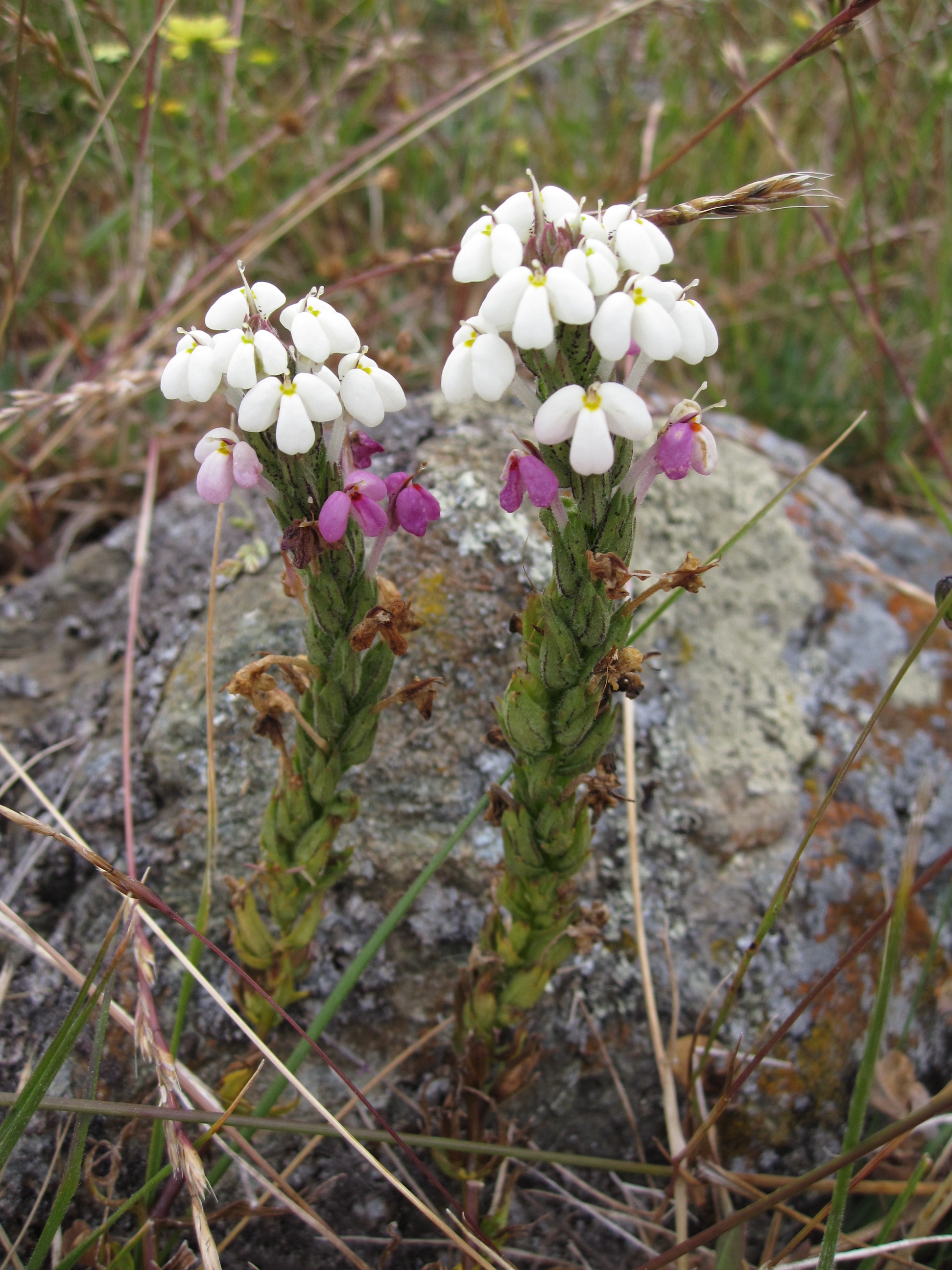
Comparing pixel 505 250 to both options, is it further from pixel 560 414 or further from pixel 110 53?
pixel 110 53

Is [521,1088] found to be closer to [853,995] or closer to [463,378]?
[853,995]

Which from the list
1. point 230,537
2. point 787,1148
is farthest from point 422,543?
point 787,1148

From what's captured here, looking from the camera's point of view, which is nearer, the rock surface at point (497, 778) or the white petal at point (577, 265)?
the white petal at point (577, 265)

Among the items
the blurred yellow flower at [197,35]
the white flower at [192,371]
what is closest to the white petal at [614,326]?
the white flower at [192,371]

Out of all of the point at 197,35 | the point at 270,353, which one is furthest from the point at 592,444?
the point at 197,35

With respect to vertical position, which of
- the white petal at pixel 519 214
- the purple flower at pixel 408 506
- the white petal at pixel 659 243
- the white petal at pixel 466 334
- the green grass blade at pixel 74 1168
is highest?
the white petal at pixel 519 214

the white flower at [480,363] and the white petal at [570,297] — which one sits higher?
the white petal at [570,297]

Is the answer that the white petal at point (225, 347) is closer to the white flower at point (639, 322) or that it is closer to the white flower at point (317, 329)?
the white flower at point (317, 329)
